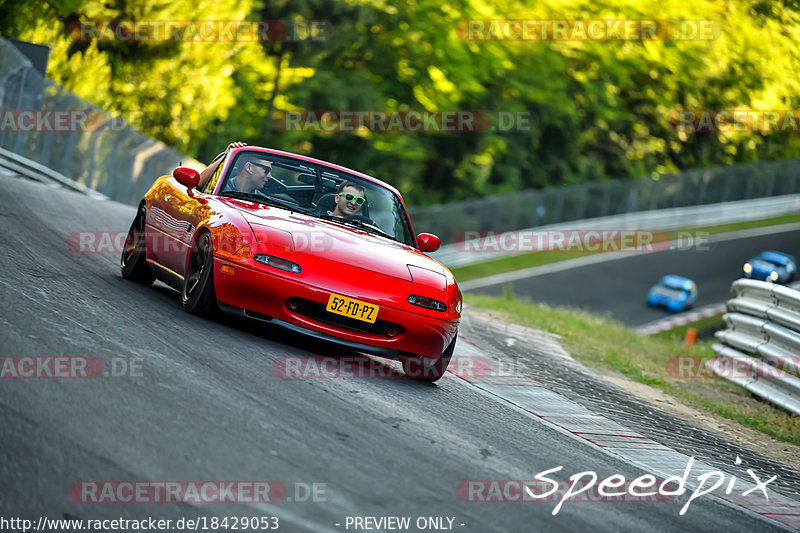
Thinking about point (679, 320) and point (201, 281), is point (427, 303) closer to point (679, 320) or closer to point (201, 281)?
point (201, 281)

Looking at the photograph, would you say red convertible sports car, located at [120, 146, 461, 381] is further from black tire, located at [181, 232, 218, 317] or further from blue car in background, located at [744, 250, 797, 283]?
blue car in background, located at [744, 250, 797, 283]

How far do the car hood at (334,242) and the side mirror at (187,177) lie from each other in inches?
26.3

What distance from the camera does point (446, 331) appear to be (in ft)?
24.2

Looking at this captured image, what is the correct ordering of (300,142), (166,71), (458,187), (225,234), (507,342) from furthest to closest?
(458,187) → (300,142) → (166,71) → (507,342) → (225,234)

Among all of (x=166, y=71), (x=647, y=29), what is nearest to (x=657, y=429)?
(x=166, y=71)

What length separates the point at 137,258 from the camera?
8.95 meters

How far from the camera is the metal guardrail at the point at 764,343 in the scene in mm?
10359

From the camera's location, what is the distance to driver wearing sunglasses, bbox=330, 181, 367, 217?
27.3 feet

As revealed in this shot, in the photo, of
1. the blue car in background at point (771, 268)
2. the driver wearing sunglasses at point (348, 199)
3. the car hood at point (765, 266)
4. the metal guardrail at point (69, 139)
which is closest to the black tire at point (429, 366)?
the driver wearing sunglasses at point (348, 199)

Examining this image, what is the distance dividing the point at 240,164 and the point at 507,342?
15.3 feet

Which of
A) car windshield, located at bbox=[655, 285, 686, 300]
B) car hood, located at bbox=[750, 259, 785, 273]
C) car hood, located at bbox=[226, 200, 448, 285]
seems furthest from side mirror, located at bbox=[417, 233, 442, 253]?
car hood, located at bbox=[750, 259, 785, 273]

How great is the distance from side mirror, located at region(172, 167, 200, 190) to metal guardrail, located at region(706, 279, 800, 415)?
6.25 m

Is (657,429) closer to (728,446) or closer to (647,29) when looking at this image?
(728,446)

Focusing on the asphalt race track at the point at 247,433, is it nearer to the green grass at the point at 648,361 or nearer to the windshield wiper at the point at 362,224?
the windshield wiper at the point at 362,224
